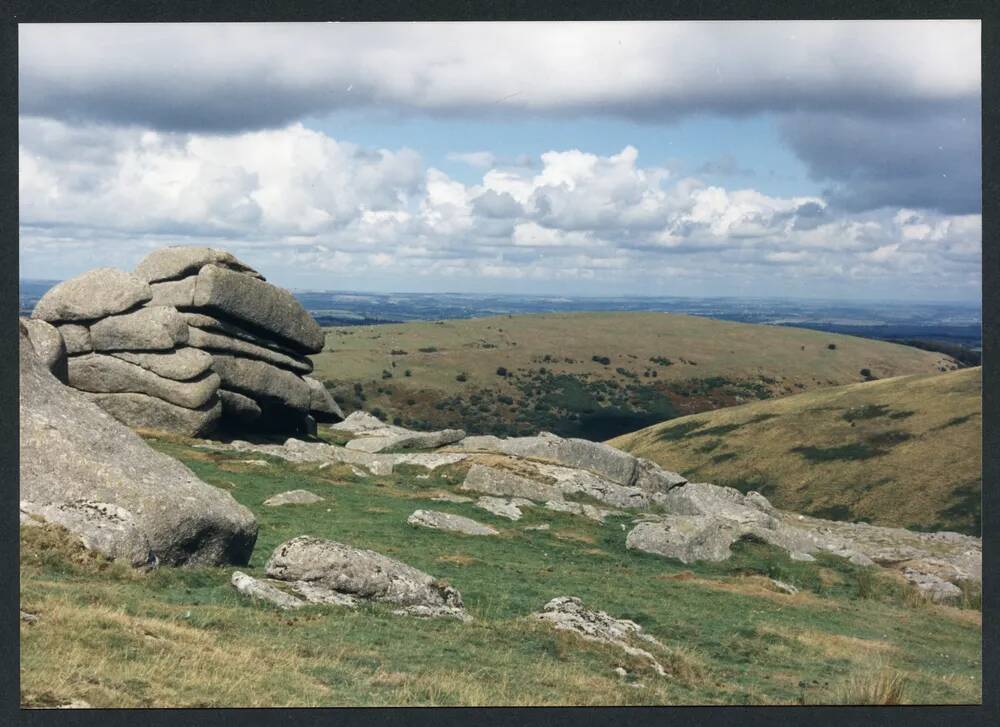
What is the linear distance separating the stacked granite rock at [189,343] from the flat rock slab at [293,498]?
50.9ft

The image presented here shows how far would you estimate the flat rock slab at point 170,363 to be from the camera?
53625 mm

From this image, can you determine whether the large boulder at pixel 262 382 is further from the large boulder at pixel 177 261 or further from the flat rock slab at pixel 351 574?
the flat rock slab at pixel 351 574

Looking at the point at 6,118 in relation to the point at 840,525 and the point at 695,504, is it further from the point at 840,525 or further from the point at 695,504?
the point at 840,525

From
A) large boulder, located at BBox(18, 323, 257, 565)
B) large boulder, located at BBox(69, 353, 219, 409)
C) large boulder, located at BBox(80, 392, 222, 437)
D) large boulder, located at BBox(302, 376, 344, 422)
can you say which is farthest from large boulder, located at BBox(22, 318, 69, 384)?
large boulder, located at BBox(18, 323, 257, 565)

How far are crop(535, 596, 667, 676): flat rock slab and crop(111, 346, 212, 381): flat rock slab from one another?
36699 millimetres

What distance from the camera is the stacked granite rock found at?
5294 centimetres

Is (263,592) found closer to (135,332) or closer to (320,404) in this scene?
(135,332)

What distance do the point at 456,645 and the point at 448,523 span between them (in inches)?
715

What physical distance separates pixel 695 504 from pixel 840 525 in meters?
13.6

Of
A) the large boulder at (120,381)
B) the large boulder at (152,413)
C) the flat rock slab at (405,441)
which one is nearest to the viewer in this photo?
the large boulder at (152,413)

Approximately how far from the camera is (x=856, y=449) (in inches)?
3324

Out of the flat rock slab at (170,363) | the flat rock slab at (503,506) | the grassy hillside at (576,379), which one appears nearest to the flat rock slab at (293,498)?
the flat rock slab at (503,506)

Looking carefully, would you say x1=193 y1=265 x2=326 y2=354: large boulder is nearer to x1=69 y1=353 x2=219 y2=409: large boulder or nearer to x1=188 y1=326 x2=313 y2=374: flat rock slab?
x1=188 y1=326 x2=313 y2=374: flat rock slab

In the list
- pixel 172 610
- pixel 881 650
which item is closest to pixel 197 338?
pixel 172 610
